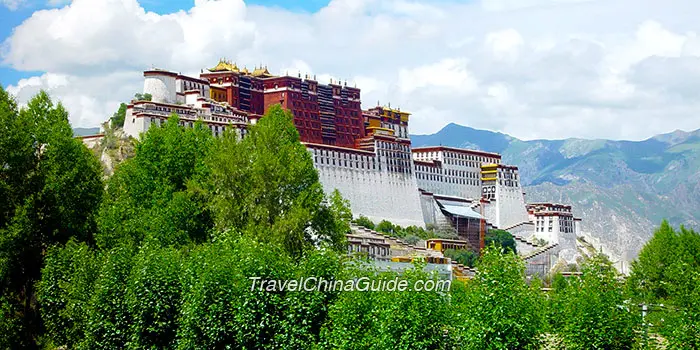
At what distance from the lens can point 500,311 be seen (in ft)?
62.8

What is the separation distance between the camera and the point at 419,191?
81.9 meters

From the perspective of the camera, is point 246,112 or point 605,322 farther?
point 246,112

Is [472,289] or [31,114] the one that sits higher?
[31,114]

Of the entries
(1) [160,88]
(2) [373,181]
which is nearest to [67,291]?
(1) [160,88]

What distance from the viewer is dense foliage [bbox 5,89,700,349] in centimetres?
1952

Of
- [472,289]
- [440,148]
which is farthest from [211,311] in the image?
[440,148]

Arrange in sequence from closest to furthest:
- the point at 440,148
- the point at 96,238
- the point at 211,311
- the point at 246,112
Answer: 1. the point at 211,311
2. the point at 96,238
3. the point at 246,112
4. the point at 440,148

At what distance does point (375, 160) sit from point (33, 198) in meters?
48.8

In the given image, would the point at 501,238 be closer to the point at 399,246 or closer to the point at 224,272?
the point at 399,246

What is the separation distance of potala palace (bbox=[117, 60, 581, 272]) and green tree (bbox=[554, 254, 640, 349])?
137 ft

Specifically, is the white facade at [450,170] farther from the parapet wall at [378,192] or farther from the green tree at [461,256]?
the green tree at [461,256]

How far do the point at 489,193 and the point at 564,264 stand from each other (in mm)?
9963

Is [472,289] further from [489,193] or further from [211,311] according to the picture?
[489,193]

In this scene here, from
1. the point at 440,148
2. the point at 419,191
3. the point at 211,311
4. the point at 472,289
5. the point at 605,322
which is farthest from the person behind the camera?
the point at 440,148
